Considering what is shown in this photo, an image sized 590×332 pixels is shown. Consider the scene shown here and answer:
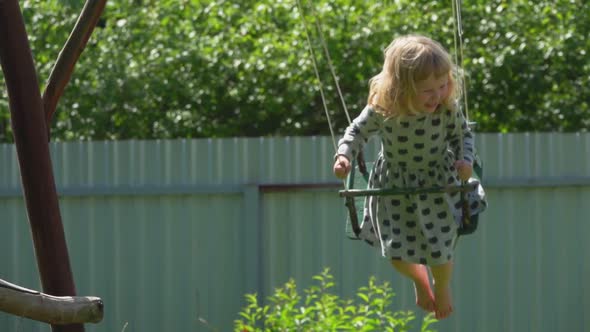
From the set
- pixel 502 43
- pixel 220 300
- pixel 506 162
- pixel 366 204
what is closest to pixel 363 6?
pixel 502 43

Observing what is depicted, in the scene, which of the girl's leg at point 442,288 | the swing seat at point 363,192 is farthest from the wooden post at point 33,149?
the girl's leg at point 442,288

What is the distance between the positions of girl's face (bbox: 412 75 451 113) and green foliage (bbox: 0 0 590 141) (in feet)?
13.5

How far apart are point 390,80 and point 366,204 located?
1.94ft

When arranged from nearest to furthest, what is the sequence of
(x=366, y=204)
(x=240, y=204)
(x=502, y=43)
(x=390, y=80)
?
1. (x=390, y=80)
2. (x=366, y=204)
3. (x=240, y=204)
4. (x=502, y=43)

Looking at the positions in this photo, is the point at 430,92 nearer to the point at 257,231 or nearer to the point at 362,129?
the point at 362,129

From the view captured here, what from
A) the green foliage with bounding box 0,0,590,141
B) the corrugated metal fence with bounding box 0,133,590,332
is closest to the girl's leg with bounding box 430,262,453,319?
the corrugated metal fence with bounding box 0,133,590,332

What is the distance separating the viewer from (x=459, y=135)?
13.4 ft

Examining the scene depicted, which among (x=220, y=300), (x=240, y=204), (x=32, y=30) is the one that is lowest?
(x=220, y=300)

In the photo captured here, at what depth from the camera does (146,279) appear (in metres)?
6.91

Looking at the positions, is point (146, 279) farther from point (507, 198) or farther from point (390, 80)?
point (390, 80)

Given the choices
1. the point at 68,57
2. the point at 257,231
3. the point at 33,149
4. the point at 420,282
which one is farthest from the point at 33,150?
the point at 257,231

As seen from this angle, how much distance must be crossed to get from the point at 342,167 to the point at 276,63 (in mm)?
4222

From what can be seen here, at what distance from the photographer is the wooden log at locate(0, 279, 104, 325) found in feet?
11.4

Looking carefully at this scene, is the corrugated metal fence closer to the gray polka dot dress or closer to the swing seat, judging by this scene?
the swing seat
